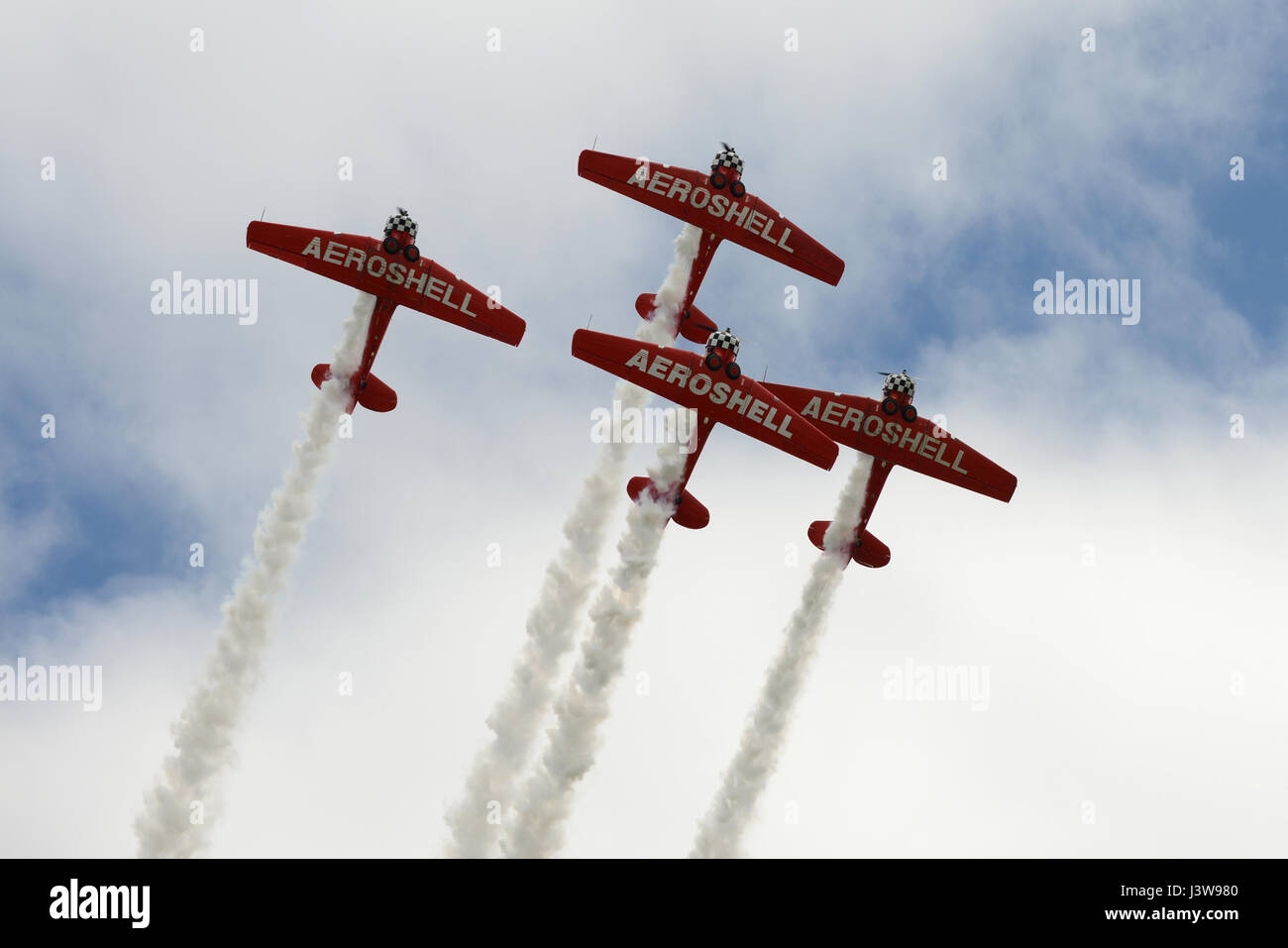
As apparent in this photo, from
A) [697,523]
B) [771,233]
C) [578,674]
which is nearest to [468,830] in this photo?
[578,674]

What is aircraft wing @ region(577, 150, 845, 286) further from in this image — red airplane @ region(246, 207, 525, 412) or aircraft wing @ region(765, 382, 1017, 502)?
red airplane @ region(246, 207, 525, 412)

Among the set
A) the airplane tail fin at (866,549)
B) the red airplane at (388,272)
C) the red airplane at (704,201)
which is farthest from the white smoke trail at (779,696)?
the red airplane at (388,272)

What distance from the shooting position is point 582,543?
378 feet

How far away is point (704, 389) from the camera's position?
108188 millimetres

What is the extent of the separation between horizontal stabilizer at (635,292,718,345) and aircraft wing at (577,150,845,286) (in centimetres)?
421

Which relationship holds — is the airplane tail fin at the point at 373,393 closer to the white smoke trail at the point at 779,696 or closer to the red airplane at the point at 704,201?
the red airplane at the point at 704,201

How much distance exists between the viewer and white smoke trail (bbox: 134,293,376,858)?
113m

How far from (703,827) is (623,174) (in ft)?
109

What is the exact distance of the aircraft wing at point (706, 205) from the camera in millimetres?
118688

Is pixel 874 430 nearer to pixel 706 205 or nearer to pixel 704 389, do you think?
pixel 704 389

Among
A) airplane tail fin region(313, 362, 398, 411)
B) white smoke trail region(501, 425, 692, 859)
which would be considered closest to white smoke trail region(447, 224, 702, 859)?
white smoke trail region(501, 425, 692, 859)

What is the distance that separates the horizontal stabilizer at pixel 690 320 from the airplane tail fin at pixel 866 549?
472 inches

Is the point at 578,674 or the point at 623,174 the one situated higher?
the point at 623,174
